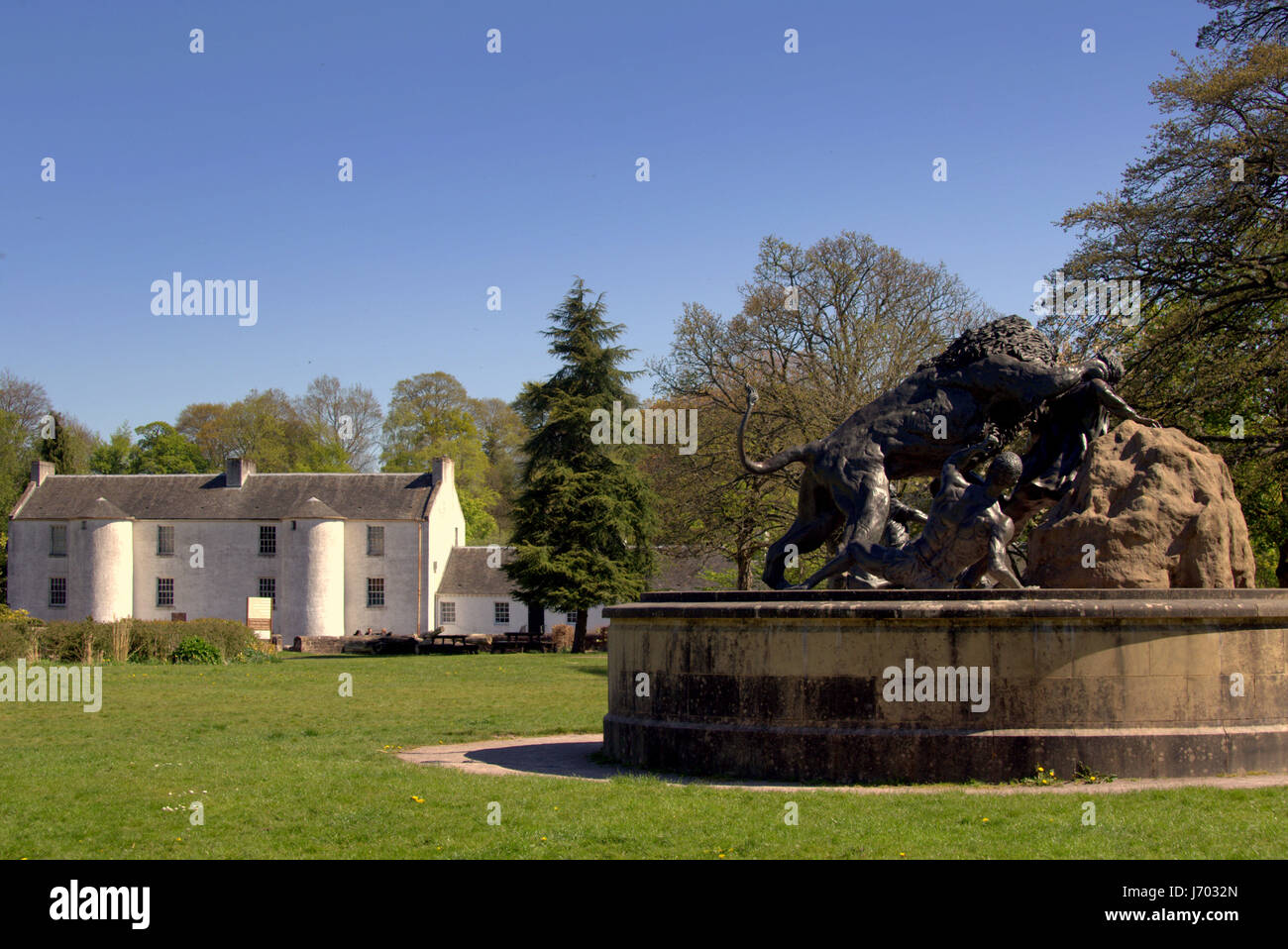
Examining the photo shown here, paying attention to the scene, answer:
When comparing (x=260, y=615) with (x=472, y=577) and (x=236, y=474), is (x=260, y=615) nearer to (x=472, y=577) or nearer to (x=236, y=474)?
(x=472, y=577)

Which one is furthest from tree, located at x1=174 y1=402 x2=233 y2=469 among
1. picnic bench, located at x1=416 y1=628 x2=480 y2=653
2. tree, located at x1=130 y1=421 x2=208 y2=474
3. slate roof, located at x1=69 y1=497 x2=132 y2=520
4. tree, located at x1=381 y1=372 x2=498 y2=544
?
picnic bench, located at x1=416 y1=628 x2=480 y2=653

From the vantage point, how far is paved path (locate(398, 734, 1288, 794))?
9648mm

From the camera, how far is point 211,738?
51.8 ft

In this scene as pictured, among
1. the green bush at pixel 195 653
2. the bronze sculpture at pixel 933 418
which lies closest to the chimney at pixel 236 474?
the green bush at pixel 195 653

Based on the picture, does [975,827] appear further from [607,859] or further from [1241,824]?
[607,859]

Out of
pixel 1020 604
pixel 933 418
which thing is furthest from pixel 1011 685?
pixel 933 418

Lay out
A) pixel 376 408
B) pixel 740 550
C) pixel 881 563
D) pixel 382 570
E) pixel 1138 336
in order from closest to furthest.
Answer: pixel 881 563 < pixel 1138 336 < pixel 740 550 < pixel 382 570 < pixel 376 408

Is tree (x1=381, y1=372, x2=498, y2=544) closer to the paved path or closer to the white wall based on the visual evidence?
the white wall

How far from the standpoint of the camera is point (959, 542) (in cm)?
1192

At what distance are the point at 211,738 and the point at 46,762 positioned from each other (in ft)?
10.2

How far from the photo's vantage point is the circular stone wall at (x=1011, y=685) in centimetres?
1019

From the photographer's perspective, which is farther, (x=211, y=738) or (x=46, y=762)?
(x=211, y=738)

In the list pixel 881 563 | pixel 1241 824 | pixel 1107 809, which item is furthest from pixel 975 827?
pixel 881 563

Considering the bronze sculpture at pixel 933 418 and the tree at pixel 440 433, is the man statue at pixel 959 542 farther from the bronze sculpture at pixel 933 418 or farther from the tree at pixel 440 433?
the tree at pixel 440 433
